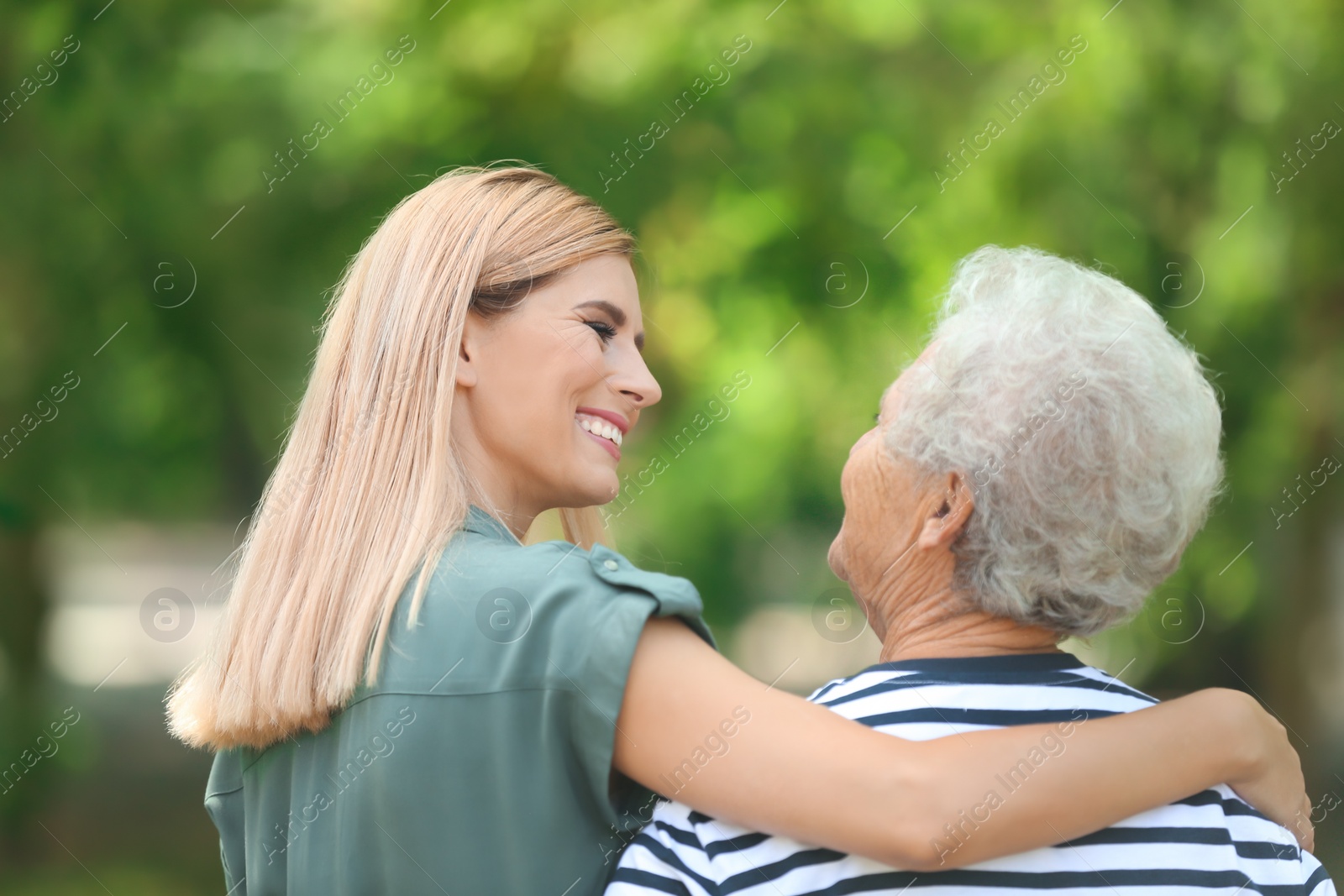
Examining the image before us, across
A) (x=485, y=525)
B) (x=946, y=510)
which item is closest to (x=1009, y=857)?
(x=946, y=510)

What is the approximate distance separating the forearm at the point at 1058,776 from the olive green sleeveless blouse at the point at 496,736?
38 centimetres

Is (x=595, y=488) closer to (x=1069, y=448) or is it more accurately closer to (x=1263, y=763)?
(x=1069, y=448)

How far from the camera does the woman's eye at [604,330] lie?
212cm

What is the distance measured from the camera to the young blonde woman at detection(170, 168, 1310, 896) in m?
1.46

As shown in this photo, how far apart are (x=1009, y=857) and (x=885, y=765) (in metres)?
0.21

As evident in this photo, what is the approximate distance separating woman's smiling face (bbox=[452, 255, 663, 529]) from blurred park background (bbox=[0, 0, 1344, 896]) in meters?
2.20

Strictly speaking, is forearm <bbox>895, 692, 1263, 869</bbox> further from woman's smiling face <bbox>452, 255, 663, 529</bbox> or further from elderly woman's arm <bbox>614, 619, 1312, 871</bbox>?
woman's smiling face <bbox>452, 255, 663, 529</bbox>

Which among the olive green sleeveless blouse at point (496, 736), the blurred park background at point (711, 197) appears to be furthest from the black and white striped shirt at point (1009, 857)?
the blurred park background at point (711, 197)

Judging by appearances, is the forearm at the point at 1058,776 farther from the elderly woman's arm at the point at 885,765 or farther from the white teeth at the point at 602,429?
the white teeth at the point at 602,429

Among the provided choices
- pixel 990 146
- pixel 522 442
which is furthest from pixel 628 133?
pixel 522 442

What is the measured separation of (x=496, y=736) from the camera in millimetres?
1548

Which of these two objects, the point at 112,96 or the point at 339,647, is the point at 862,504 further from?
the point at 112,96

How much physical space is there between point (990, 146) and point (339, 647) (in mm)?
3963

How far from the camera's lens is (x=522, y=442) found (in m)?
2.02
